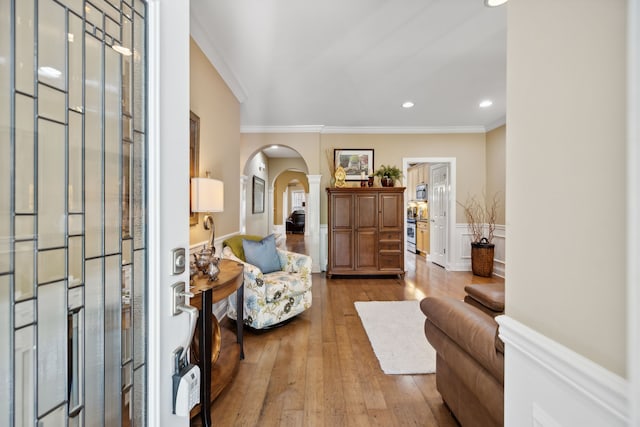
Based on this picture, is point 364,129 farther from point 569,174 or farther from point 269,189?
point 569,174

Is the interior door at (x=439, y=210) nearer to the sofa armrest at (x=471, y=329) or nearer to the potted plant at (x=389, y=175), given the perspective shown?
the potted plant at (x=389, y=175)

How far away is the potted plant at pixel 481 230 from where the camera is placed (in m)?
4.84

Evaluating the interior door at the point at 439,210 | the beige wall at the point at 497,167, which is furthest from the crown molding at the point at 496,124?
the interior door at the point at 439,210

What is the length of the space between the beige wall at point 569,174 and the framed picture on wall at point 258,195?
631 centimetres

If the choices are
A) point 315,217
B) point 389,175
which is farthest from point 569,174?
point 315,217

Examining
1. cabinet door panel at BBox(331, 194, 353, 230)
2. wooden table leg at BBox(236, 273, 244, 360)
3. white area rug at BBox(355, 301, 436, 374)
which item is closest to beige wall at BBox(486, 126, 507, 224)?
cabinet door panel at BBox(331, 194, 353, 230)

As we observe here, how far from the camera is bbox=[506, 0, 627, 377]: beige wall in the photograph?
52cm

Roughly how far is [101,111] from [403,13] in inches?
89.3

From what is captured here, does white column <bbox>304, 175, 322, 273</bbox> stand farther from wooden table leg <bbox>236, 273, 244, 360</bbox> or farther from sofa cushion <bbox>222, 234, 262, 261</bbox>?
wooden table leg <bbox>236, 273, 244, 360</bbox>

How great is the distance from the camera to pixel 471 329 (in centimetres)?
126

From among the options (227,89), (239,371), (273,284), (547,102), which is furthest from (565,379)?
(227,89)

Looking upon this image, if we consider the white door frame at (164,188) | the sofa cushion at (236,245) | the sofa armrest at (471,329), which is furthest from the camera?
the sofa cushion at (236,245)

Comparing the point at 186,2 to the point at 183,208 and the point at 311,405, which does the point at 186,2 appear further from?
the point at 311,405

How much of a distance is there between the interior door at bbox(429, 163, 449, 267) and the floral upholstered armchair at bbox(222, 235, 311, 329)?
3.62 metres
